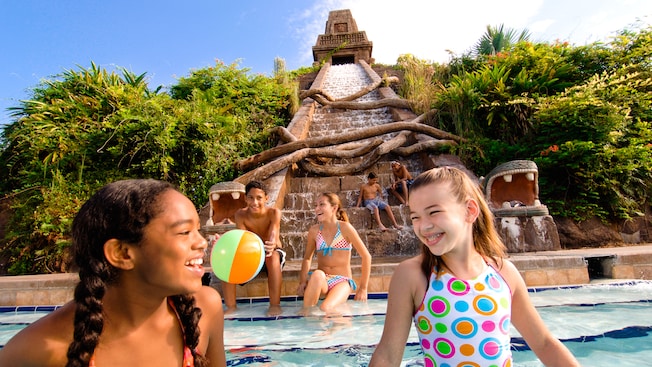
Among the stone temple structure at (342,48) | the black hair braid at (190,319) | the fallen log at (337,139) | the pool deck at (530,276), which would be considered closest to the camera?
the black hair braid at (190,319)

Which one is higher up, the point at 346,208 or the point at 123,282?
the point at 123,282

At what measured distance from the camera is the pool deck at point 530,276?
4.19 m

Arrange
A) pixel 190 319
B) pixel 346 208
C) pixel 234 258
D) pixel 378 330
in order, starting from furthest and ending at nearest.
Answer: pixel 346 208 < pixel 378 330 < pixel 234 258 < pixel 190 319

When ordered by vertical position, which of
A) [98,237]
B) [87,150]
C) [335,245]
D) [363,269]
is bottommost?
[363,269]

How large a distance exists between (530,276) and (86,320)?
428 cm

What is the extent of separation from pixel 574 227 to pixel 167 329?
6704mm

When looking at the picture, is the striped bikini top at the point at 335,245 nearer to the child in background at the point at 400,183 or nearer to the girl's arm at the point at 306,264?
the girl's arm at the point at 306,264

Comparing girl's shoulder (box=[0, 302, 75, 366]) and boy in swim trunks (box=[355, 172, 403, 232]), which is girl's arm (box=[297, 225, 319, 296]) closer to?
boy in swim trunks (box=[355, 172, 403, 232])

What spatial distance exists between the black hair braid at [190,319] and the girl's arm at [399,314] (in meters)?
0.68

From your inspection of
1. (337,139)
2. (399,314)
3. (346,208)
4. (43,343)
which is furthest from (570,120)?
(43,343)

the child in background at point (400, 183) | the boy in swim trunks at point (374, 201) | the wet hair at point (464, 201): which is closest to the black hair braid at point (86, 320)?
the wet hair at point (464, 201)

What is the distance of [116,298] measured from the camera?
1342 millimetres

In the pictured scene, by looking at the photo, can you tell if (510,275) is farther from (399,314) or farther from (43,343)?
(43,343)

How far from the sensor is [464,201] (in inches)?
62.4
